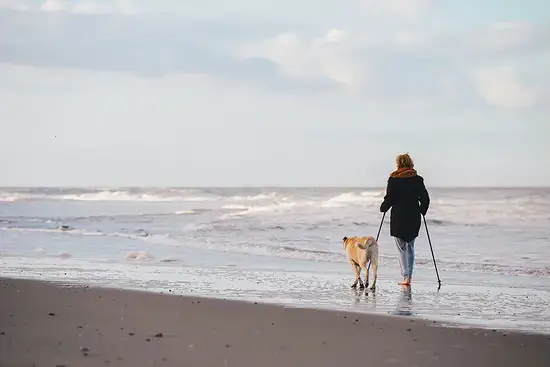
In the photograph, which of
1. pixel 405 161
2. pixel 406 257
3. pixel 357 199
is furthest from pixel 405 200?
pixel 357 199

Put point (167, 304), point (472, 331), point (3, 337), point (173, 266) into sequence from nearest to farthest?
point (3, 337)
point (472, 331)
point (167, 304)
point (173, 266)

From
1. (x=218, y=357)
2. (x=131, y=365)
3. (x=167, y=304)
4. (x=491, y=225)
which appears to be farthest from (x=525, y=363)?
(x=491, y=225)

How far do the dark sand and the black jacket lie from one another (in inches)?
122

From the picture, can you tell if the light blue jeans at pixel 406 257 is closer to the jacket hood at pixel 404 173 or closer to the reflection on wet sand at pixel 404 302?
the reflection on wet sand at pixel 404 302

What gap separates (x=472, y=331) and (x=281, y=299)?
2.24m

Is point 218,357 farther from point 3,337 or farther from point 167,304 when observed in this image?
point 167,304

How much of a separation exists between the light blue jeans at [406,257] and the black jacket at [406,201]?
81 millimetres

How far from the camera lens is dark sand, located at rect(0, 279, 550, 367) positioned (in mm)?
4797

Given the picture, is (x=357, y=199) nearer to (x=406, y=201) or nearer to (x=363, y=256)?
(x=406, y=201)

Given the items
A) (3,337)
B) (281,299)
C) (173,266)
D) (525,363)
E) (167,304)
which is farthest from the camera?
(173,266)

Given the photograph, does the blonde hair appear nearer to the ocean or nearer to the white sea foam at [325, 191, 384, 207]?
the ocean

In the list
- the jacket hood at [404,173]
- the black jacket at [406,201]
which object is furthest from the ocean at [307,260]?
the jacket hood at [404,173]

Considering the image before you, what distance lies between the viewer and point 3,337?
519 centimetres

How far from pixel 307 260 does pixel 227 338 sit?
6718mm
